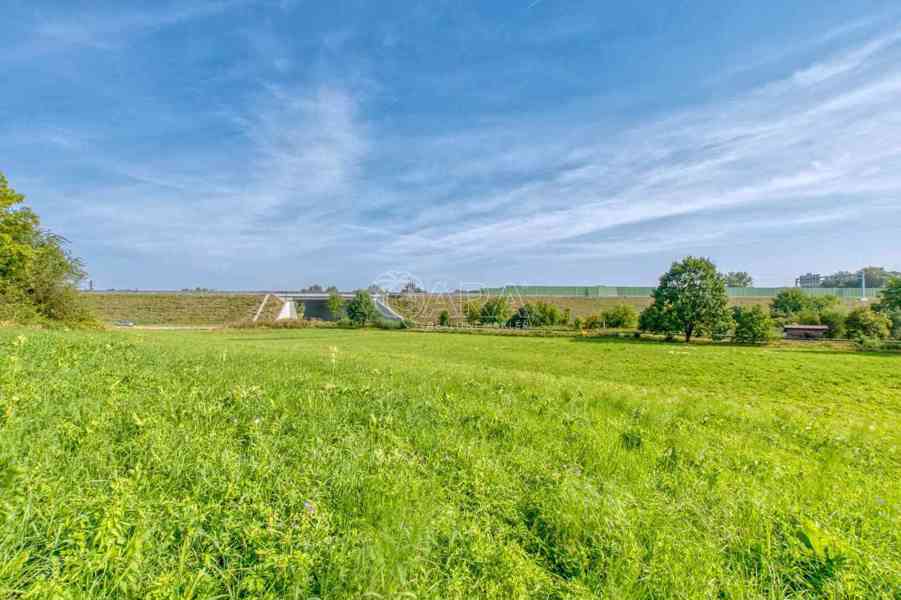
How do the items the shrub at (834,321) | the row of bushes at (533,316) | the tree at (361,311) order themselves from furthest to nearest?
1. the tree at (361,311)
2. the row of bushes at (533,316)
3. the shrub at (834,321)

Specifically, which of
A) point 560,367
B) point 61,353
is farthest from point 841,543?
point 560,367

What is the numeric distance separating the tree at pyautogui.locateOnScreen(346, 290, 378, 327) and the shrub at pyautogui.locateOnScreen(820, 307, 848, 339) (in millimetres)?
70206

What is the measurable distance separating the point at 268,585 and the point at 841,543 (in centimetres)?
394


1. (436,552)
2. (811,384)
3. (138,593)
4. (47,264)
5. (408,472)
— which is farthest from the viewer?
(47,264)

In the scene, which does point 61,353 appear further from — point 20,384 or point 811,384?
point 811,384

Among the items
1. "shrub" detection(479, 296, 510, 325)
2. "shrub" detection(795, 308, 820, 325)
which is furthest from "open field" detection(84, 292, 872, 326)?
"shrub" detection(795, 308, 820, 325)

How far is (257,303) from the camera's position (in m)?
76.4

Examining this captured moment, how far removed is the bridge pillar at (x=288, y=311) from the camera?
78125 millimetres

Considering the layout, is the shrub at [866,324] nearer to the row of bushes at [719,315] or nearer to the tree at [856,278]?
the row of bushes at [719,315]

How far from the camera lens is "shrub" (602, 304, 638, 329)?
58.8 metres

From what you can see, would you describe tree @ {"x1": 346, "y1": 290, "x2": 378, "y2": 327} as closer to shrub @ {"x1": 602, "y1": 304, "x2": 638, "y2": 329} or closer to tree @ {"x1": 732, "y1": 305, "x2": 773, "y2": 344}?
shrub @ {"x1": 602, "y1": 304, "x2": 638, "y2": 329}

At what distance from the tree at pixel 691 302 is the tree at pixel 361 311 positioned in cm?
4883

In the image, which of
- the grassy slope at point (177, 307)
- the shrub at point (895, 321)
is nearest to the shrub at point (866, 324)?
the shrub at point (895, 321)

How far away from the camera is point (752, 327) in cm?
4422
